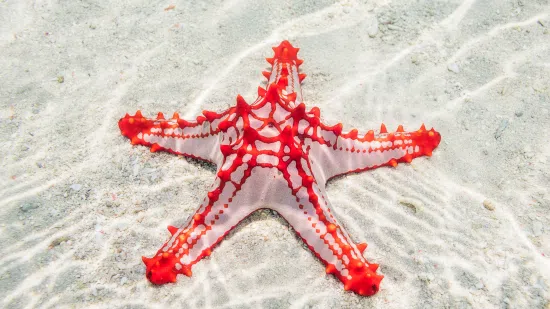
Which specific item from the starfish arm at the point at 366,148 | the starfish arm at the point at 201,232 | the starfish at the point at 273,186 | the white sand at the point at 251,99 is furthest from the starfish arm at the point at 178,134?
the starfish arm at the point at 366,148

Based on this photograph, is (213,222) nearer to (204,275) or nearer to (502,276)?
(204,275)

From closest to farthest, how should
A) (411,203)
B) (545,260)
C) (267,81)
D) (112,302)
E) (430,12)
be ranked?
1. (112,302)
2. (545,260)
3. (411,203)
4. (267,81)
5. (430,12)

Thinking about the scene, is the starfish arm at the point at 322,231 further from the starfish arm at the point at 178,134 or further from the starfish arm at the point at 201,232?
the starfish arm at the point at 178,134

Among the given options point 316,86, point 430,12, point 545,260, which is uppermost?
point 430,12

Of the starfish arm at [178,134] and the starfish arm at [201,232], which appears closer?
the starfish arm at [201,232]

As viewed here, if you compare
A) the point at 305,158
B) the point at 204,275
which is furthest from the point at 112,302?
the point at 305,158

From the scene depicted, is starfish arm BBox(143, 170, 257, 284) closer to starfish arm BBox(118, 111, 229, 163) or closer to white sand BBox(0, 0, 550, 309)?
white sand BBox(0, 0, 550, 309)

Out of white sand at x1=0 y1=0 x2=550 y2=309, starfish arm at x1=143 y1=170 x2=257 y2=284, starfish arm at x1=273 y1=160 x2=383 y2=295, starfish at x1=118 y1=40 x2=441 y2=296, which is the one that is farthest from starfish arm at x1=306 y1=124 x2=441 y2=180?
starfish arm at x1=143 y1=170 x2=257 y2=284
